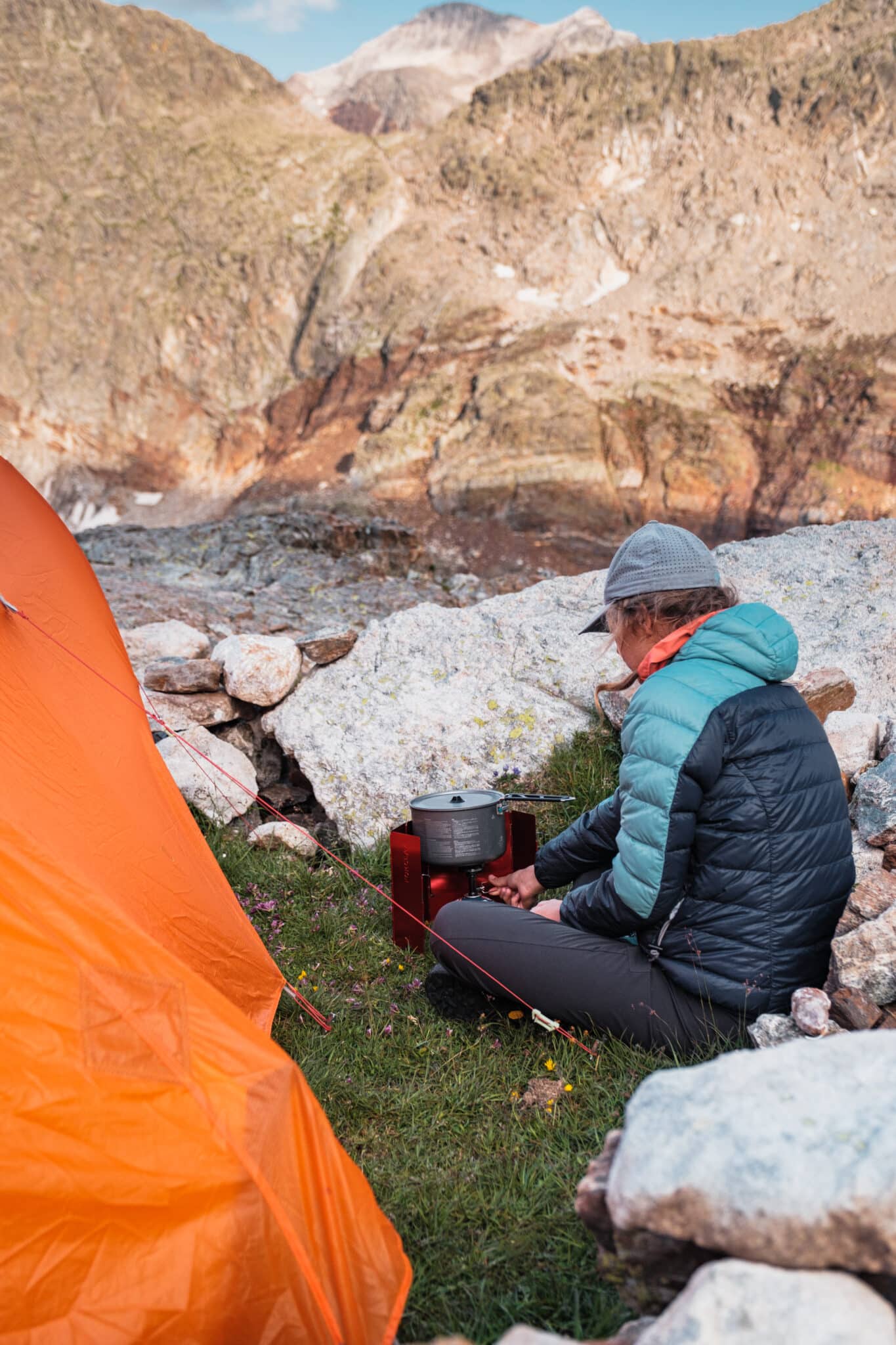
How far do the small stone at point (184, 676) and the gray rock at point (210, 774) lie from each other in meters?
0.30

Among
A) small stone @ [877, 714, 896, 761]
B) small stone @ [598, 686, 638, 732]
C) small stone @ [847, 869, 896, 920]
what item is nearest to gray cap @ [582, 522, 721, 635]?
small stone @ [847, 869, 896, 920]

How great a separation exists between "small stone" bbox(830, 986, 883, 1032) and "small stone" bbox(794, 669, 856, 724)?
2.43 m

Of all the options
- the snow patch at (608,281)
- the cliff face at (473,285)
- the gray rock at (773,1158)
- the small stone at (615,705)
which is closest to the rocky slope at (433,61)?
the cliff face at (473,285)

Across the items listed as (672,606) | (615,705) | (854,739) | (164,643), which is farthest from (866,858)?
(164,643)

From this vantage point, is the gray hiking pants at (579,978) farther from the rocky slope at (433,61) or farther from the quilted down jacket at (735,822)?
the rocky slope at (433,61)

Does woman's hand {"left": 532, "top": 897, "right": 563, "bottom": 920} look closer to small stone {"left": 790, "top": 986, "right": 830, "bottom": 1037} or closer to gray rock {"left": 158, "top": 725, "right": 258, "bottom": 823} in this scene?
small stone {"left": 790, "top": 986, "right": 830, "bottom": 1037}

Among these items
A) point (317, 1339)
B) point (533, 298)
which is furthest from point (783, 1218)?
point (533, 298)

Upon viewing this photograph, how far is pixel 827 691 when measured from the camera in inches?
183

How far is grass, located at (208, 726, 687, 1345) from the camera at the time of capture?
1.95m

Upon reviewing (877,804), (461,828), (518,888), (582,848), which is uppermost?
(461,828)

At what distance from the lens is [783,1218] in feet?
3.94

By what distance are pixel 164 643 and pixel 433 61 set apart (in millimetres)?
53072

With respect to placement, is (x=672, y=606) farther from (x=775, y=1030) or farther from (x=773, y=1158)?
(x=773, y=1158)

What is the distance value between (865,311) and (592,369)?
286 inches
